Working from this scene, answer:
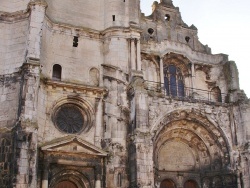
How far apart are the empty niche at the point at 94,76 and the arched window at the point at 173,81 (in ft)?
14.7

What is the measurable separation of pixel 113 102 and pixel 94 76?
6.05 ft

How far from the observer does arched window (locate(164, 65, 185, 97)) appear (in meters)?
21.6

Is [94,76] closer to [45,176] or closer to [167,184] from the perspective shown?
[45,176]

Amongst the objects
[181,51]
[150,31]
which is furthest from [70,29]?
[181,51]

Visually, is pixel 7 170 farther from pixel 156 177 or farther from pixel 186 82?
pixel 186 82

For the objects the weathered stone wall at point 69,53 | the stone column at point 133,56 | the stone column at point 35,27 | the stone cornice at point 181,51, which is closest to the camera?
the stone column at point 35,27

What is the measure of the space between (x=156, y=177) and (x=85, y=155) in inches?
180

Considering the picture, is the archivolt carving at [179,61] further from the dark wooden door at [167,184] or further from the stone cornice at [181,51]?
the dark wooden door at [167,184]

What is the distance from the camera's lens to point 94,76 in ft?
62.8

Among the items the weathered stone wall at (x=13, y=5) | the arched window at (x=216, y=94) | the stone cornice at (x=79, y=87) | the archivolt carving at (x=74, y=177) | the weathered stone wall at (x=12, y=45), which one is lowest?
the archivolt carving at (x=74, y=177)

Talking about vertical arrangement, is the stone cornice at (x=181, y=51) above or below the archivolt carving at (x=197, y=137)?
above

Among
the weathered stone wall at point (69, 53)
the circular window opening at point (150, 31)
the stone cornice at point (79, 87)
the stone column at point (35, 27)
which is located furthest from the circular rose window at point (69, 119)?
the circular window opening at point (150, 31)

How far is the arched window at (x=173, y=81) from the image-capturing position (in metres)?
21.6

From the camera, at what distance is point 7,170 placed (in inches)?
595
